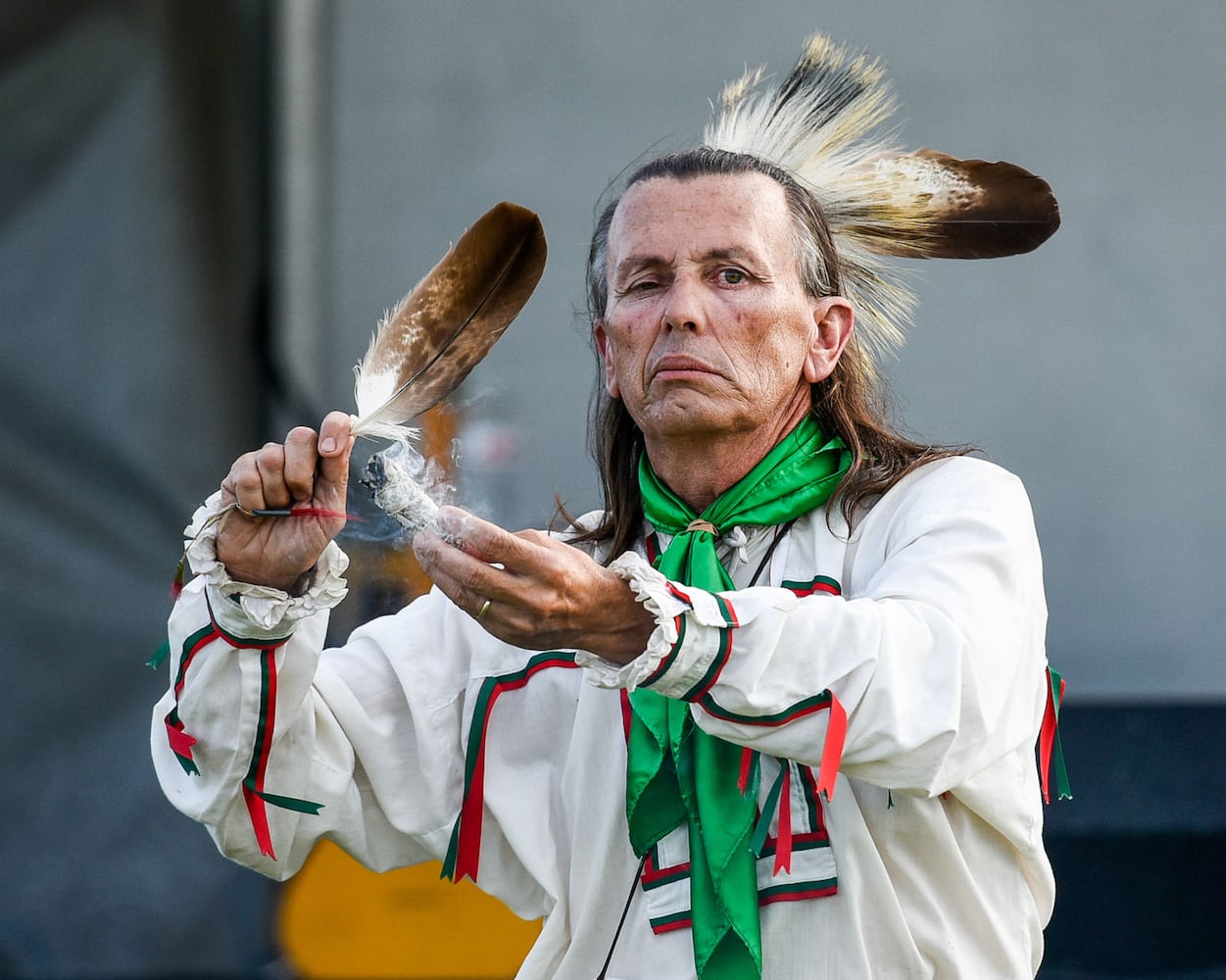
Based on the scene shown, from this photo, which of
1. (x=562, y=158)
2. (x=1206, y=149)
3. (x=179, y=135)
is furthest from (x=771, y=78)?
(x=179, y=135)

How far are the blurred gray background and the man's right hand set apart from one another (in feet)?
4.73

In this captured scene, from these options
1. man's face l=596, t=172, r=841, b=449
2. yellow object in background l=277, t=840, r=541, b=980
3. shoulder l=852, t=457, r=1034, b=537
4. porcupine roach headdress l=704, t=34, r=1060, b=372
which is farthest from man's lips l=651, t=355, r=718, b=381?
yellow object in background l=277, t=840, r=541, b=980

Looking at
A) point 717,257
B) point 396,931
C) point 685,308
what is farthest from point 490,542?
point 396,931

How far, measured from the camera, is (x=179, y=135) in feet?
14.0

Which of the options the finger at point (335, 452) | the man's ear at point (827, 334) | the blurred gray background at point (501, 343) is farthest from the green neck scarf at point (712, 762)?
the blurred gray background at point (501, 343)

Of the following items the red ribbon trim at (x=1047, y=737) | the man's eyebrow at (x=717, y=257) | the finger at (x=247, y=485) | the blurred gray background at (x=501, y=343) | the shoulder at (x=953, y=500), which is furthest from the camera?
the blurred gray background at (x=501, y=343)

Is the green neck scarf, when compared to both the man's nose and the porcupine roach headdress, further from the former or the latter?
the porcupine roach headdress

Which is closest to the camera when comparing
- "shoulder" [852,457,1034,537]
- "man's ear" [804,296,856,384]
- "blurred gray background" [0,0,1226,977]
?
"shoulder" [852,457,1034,537]

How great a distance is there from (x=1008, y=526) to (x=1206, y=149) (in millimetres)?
2814

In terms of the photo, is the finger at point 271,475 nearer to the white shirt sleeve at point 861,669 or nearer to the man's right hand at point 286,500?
the man's right hand at point 286,500

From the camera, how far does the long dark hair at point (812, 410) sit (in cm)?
226

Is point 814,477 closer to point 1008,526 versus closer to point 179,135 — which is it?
point 1008,526

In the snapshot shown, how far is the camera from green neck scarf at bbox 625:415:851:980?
1.97m

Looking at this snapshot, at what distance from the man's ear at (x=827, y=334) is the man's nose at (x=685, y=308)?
23 centimetres
